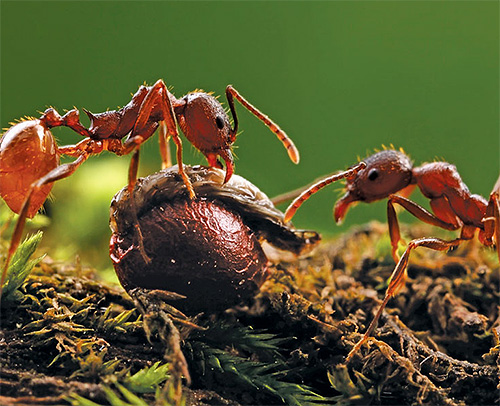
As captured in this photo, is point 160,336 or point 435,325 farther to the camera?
point 435,325

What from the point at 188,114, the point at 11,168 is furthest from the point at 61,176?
the point at 188,114

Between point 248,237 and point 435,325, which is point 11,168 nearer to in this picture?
point 248,237

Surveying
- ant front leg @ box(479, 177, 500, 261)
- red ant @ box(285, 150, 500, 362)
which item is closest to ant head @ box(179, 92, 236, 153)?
red ant @ box(285, 150, 500, 362)

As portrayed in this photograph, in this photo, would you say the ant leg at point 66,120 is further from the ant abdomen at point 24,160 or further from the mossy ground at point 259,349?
the mossy ground at point 259,349

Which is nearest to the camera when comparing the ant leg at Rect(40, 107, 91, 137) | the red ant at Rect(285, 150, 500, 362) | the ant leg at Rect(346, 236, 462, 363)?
the ant leg at Rect(346, 236, 462, 363)

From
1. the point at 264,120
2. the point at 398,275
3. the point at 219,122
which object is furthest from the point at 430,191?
the point at 219,122

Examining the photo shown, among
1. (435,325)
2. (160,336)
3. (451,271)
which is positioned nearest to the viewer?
(160,336)

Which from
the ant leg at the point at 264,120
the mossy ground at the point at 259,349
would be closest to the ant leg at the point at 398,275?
the mossy ground at the point at 259,349

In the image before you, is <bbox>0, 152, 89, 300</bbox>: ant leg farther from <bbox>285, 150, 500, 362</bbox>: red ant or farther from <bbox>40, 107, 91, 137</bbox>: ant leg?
<bbox>285, 150, 500, 362</bbox>: red ant
